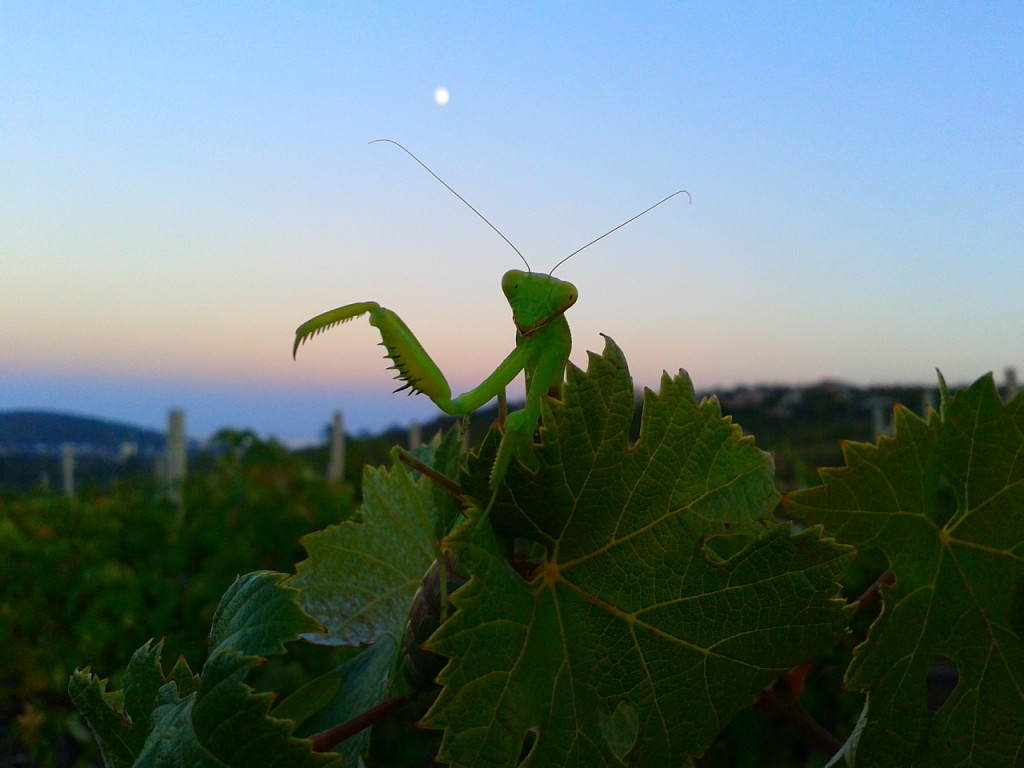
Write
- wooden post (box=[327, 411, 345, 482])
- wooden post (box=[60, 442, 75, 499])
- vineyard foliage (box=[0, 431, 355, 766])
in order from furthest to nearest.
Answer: wooden post (box=[60, 442, 75, 499]) → wooden post (box=[327, 411, 345, 482]) → vineyard foliage (box=[0, 431, 355, 766])

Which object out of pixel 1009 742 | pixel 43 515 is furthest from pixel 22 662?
pixel 1009 742

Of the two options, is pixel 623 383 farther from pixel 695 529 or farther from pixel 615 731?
pixel 615 731

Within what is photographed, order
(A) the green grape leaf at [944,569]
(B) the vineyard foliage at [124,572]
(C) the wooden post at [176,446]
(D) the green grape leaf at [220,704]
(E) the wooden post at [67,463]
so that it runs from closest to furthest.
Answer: (D) the green grape leaf at [220,704] < (A) the green grape leaf at [944,569] < (B) the vineyard foliage at [124,572] < (C) the wooden post at [176,446] < (E) the wooden post at [67,463]

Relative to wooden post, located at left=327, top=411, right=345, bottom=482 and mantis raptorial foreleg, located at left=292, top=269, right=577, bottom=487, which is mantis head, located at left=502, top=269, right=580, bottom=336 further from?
wooden post, located at left=327, top=411, right=345, bottom=482

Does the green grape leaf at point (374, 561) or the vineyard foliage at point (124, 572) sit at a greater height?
the green grape leaf at point (374, 561)

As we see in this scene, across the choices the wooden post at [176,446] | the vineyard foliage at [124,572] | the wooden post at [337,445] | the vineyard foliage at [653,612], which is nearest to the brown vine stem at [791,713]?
the vineyard foliage at [653,612]

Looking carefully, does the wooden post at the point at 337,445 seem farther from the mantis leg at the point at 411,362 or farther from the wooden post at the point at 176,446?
the mantis leg at the point at 411,362

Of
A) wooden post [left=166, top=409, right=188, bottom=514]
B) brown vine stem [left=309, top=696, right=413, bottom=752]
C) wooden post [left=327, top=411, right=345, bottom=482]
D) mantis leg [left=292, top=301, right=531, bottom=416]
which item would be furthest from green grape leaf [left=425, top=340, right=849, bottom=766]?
wooden post [left=327, top=411, right=345, bottom=482]
